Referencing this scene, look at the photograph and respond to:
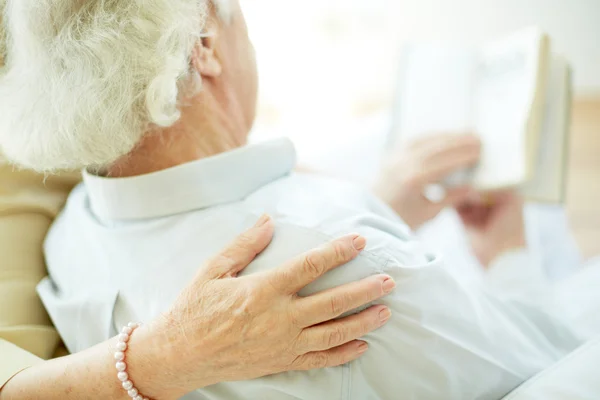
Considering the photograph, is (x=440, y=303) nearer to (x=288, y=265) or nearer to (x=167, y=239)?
(x=288, y=265)

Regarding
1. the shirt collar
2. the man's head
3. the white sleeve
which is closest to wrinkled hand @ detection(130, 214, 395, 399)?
the shirt collar

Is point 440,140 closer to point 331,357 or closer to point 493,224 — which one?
point 493,224

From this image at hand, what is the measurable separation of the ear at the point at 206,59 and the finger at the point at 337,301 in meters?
0.36

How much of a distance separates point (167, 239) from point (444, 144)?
71 cm

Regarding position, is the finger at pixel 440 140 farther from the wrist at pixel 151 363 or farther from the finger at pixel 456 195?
the wrist at pixel 151 363

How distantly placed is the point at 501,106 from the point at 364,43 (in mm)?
1866

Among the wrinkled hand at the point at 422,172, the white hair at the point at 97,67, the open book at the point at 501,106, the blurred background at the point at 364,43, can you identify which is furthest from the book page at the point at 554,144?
the blurred background at the point at 364,43

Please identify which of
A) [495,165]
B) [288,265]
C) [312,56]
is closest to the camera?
[288,265]

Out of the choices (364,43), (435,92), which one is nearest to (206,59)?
(435,92)

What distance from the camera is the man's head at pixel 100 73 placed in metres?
0.73

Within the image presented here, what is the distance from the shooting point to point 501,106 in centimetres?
125

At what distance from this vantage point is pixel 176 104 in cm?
81

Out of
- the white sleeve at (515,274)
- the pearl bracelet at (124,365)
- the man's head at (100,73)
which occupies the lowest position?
the white sleeve at (515,274)

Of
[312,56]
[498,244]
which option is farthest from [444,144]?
[312,56]
